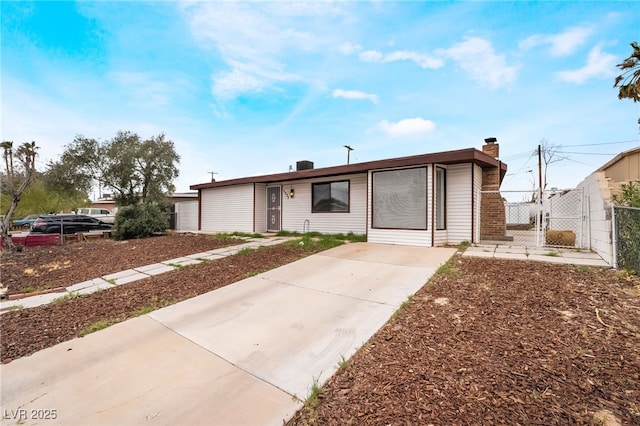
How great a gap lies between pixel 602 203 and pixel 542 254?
1.43 m

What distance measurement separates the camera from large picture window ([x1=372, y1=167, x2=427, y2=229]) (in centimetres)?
776

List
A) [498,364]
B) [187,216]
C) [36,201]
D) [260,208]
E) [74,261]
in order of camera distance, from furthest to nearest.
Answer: [36,201]
[187,216]
[260,208]
[74,261]
[498,364]

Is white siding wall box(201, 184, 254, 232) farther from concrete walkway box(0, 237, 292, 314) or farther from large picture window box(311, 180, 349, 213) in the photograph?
concrete walkway box(0, 237, 292, 314)

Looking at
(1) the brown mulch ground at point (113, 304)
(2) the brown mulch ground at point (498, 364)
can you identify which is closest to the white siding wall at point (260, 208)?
(1) the brown mulch ground at point (113, 304)

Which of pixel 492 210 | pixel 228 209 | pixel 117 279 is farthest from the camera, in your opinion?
pixel 228 209

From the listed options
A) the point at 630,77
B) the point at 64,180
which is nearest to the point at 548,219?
the point at 630,77

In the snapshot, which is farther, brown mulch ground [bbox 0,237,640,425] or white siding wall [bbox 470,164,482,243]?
→ white siding wall [bbox 470,164,482,243]

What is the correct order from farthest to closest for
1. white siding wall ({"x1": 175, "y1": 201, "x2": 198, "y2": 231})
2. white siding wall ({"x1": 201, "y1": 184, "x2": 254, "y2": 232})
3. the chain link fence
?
white siding wall ({"x1": 175, "y1": 201, "x2": 198, "y2": 231}), white siding wall ({"x1": 201, "y1": 184, "x2": 254, "y2": 232}), the chain link fence

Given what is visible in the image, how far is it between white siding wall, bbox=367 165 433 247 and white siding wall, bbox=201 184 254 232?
19.7ft

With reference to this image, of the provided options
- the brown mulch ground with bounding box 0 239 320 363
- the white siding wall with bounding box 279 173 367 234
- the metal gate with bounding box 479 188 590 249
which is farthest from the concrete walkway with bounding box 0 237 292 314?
the metal gate with bounding box 479 188 590 249

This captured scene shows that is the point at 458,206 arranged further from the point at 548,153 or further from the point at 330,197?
the point at 548,153

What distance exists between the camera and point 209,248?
8.37 m

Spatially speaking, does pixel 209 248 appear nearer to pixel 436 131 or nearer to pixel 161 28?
pixel 161 28

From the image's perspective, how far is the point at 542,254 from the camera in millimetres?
6148
